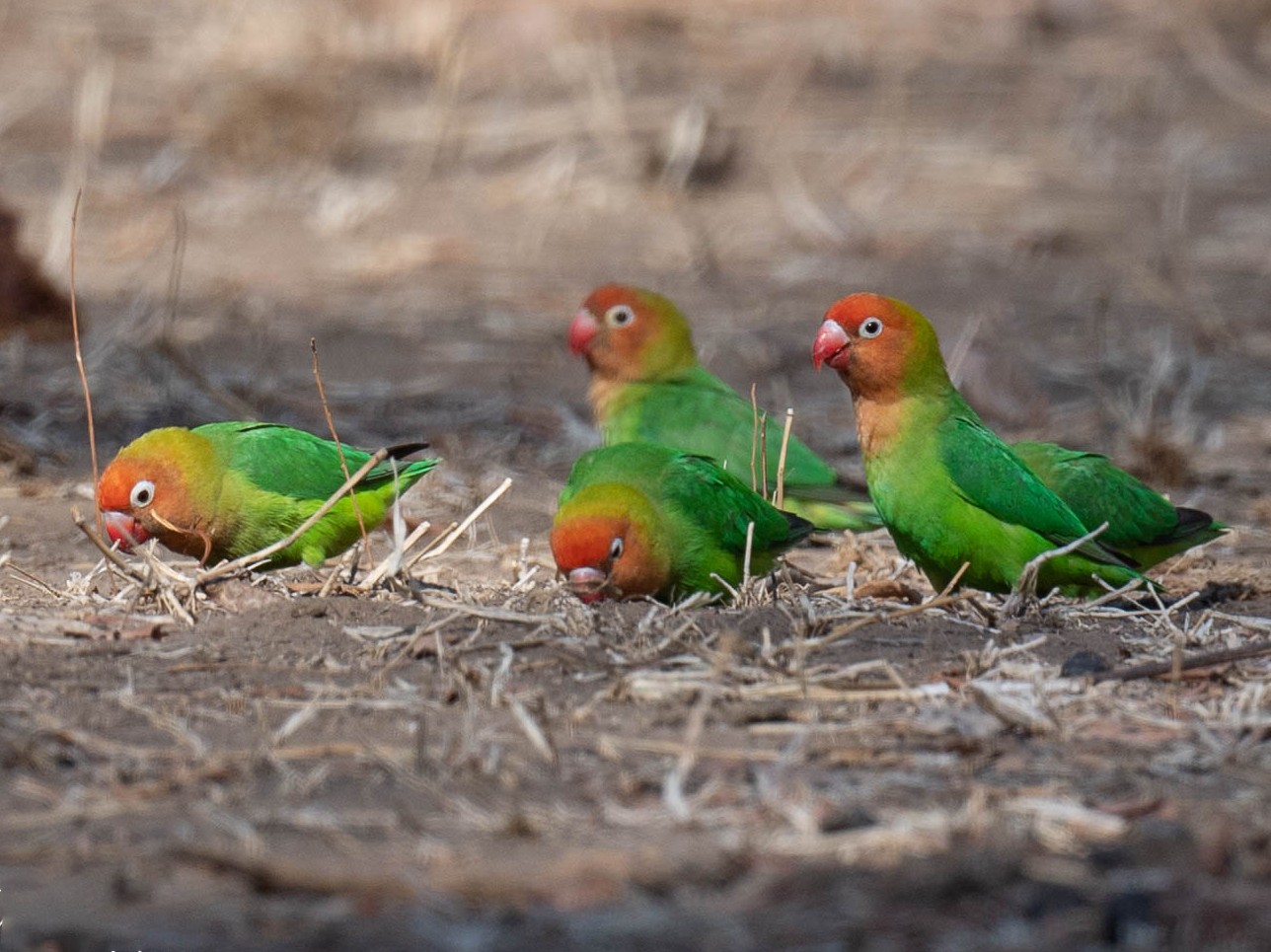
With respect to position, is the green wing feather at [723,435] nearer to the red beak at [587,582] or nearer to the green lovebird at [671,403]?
the green lovebird at [671,403]

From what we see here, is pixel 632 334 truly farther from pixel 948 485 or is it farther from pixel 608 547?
pixel 608 547

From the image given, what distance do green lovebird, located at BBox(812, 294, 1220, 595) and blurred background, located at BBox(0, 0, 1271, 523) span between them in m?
1.35

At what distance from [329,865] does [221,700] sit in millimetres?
869

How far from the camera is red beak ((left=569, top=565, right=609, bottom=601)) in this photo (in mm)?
4445

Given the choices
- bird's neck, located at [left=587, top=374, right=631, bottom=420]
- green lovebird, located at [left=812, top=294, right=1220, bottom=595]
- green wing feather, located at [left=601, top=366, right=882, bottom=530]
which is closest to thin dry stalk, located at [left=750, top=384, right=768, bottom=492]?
green wing feather, located at [left=601, top=366, right=882, bottom=530]

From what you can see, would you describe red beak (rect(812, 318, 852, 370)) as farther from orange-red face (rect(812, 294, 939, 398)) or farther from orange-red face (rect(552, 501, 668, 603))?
orange-red face (rect(552, 501, 668, 603))

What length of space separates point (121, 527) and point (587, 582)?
1322 millimetres

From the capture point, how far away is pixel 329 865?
9.30ft

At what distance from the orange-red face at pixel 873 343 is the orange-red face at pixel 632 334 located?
1.71 metres

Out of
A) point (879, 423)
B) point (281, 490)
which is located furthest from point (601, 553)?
point (281, 490)

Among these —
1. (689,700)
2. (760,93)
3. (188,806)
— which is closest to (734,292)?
(760,93)

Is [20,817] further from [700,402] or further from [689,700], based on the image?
[700,402]

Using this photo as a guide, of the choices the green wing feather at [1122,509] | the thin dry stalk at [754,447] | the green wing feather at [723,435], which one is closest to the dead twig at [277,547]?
the thin dry stalk at [754,447]

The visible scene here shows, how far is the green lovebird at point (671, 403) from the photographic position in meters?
5.98
